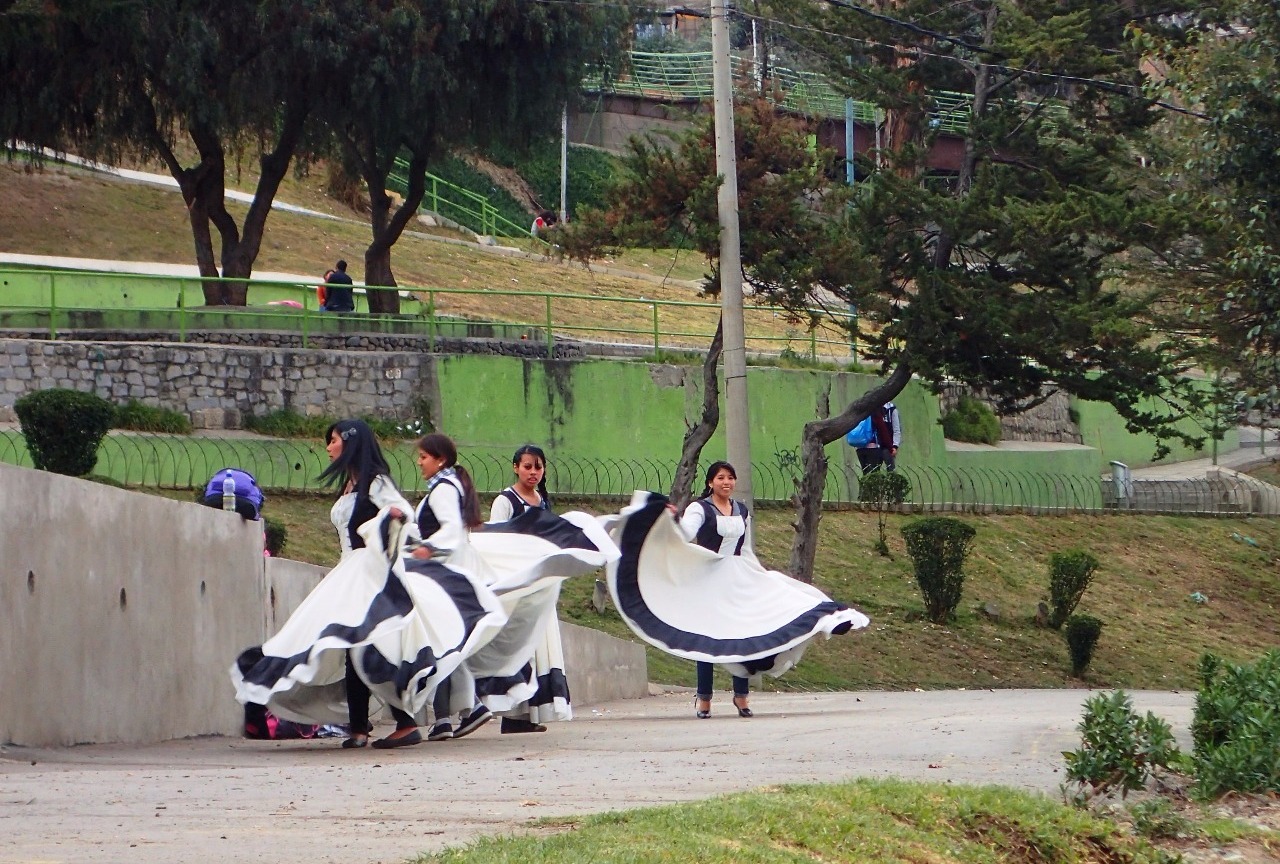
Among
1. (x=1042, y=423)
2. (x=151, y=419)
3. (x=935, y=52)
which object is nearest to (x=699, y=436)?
(x=935, y=52)

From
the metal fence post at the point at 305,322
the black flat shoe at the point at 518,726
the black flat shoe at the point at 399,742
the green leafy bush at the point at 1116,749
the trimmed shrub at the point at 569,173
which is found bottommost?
the black flat shoe at the point at 518,726

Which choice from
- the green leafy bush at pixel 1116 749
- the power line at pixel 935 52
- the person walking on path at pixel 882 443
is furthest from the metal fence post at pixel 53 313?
the green leafy bush at pixel 1116 749

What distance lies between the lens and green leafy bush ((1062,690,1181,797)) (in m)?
8.16

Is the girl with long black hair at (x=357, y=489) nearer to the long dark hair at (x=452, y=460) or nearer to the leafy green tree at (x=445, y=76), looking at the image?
the long dark hair at (x=452, y=460)

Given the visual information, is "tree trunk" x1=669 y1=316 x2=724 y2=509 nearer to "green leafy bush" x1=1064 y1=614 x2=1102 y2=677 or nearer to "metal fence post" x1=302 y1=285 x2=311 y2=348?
"green leafy bush" x1=1064 y1=614 x2=1102 y2=677

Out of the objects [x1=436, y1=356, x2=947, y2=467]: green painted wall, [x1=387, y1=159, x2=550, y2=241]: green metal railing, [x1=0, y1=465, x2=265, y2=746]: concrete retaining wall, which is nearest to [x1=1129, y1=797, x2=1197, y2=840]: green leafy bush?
[x1=0, y1=465, x2=265, y2=746]: concrete retaining wall

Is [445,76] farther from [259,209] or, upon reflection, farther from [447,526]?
[447,526]

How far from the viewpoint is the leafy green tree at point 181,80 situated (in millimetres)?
28875

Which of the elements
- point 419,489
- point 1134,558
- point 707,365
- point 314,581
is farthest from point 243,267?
point 314,581

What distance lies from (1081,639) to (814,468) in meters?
3.94

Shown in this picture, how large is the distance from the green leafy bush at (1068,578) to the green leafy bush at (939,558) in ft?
4.69

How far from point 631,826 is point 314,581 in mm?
7484

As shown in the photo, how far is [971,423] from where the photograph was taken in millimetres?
34375

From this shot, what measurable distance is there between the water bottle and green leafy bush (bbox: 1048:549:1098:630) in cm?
1436
